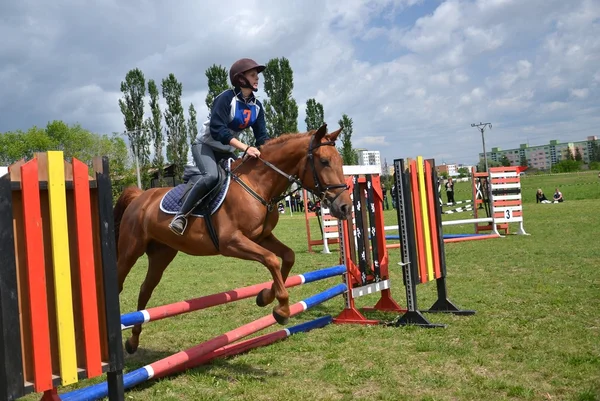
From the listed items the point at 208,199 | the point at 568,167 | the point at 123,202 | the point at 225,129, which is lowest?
the point at 208,199

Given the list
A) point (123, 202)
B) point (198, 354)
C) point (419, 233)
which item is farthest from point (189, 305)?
point (419, 233)

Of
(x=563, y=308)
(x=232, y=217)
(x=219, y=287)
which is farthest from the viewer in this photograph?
(x=219, y=287)

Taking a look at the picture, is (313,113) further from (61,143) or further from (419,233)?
(419,233)

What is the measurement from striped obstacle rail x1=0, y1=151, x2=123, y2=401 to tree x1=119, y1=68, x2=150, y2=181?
4832 centimetres

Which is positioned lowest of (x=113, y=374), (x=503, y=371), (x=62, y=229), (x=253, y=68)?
(x=503, y=371)

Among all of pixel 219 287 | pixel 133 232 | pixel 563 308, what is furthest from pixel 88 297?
pixel 219 287

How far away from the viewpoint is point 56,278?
2.90 m

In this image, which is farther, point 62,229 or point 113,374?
point 113,374

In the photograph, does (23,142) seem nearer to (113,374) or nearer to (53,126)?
(53,126)

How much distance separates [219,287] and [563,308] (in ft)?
19.1

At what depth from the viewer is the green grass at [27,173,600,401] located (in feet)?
14.0

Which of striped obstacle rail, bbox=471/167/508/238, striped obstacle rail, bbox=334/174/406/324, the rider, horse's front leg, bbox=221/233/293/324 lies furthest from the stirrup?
striped obstacle rail, bbox=471/167/508/238

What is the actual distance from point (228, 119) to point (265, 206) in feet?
3.07

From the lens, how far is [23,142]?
62250 mm
